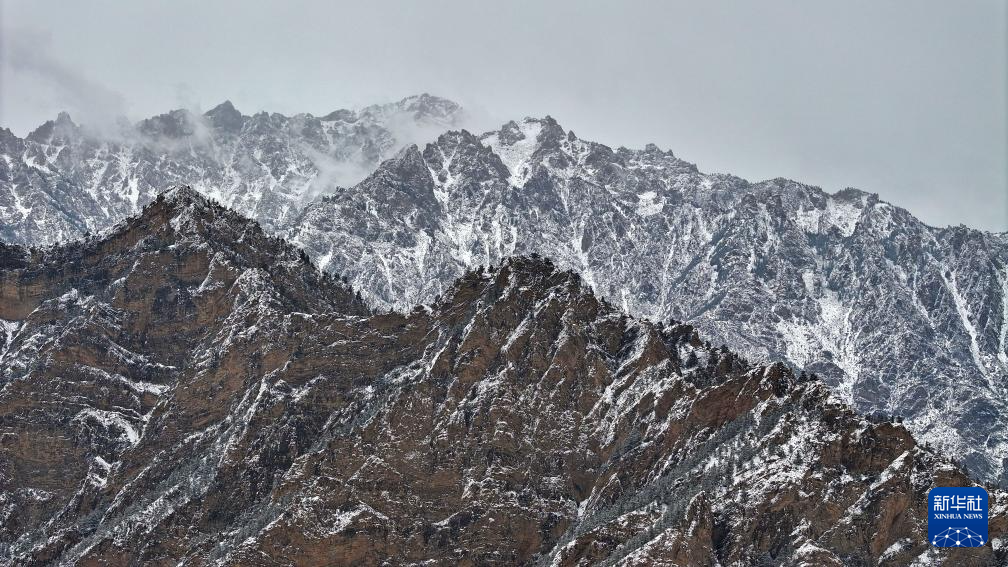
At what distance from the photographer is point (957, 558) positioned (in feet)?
633

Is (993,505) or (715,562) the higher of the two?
(993,505)

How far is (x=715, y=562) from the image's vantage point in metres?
198

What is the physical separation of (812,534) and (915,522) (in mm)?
13273

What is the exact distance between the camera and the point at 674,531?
652 ft

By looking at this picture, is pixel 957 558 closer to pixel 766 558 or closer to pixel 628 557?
pixel 766 558

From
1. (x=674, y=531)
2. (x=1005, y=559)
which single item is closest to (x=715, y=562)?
(x=674, y=531)

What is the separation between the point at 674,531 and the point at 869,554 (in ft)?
82.0

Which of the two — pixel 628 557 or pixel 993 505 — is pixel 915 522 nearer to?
pixel 993 505

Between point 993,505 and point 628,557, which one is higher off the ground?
point 993,505

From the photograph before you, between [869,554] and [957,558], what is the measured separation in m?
10.9

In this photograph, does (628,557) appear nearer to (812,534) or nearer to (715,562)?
(715,562)

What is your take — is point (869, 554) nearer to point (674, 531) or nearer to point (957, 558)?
point (957, 558)

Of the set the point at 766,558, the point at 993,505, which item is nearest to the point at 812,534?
the point at 766,558

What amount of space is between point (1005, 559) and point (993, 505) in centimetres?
882
